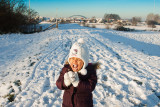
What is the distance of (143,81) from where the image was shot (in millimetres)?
3879

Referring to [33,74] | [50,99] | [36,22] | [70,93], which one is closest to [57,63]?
[33,74]

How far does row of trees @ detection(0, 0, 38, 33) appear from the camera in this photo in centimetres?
1621

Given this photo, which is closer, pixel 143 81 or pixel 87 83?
pixel 87 83

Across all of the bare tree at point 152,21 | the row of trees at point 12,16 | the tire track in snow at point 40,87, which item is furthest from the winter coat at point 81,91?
the bare tree at point 152,21

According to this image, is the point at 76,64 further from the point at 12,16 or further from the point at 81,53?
the point at 12,16

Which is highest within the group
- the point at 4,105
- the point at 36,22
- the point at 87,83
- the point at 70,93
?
the point at 36,22

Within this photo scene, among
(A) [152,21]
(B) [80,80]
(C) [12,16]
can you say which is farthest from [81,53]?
(A) [152,21]

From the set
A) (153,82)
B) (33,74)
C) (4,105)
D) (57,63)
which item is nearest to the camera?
(4,105)

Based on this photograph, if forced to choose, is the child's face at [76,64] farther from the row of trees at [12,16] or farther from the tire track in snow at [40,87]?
the row of trees at [12,16]

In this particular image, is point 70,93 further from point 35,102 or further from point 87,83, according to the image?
point 35,102

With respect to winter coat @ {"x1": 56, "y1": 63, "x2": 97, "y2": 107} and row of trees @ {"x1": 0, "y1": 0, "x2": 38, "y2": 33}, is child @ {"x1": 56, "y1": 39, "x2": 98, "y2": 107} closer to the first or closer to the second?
winter coat @ {"x1": 56, "y1": 63, "x2": 97, "y2": 107}

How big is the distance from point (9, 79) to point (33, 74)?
0.75 metres

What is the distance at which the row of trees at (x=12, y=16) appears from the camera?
1621 centimetres

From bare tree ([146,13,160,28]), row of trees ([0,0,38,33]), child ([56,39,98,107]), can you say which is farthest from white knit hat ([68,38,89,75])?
bare tree ([146,13,160,28])
